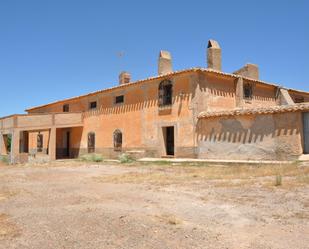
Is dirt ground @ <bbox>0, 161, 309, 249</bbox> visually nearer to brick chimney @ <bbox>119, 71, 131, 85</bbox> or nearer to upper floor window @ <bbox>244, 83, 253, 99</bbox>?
upper floor window @ <bbox>244, 83, 253, 99</bbox>

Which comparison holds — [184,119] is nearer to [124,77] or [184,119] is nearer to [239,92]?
[239,92]

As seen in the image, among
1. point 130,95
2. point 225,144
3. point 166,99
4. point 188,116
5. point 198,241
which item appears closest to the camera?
point 198,241

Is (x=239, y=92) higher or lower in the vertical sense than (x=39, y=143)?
higher

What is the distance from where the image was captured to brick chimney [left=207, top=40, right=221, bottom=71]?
20.3 meters

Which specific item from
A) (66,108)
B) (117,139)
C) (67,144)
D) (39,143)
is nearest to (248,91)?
(117,139)

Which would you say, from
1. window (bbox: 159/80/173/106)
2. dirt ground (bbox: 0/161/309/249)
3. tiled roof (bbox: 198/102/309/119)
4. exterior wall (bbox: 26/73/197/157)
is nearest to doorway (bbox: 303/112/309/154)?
tiled roof (bbox: 198/102/309/119)

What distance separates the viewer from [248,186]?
845cm

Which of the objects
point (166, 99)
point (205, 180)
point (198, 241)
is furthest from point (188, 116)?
point (198, 241)

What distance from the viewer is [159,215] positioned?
5.51 metres

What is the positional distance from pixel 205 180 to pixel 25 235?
6.48 m

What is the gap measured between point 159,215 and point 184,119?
500 inches

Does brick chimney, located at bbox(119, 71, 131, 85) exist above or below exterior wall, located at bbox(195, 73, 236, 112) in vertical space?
above

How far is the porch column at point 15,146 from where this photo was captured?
21250 mm

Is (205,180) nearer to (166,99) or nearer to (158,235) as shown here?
(158,235)
